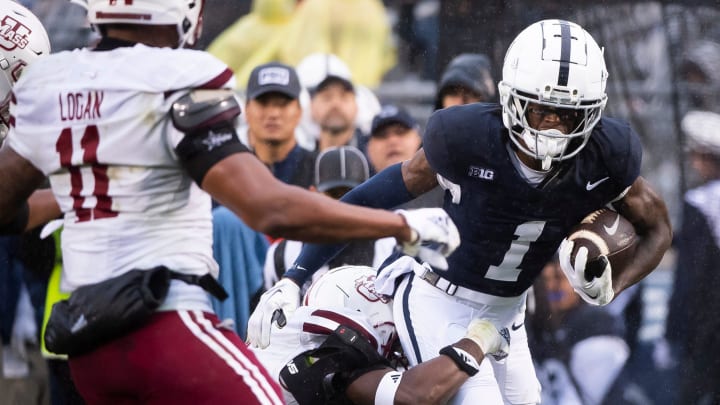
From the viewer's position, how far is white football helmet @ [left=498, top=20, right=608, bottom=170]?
4.29m

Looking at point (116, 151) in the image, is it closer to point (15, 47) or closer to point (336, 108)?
point (15, 47)

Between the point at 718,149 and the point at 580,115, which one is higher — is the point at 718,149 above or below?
below

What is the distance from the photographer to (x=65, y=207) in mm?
3447

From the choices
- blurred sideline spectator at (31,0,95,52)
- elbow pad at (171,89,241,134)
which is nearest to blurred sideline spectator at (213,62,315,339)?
blurred sideline spectator at (31,0,95,52)

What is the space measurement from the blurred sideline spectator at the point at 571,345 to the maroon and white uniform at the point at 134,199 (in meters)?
3.56

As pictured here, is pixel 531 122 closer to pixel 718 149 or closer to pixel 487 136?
pixel 487 136

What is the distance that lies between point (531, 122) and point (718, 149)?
106 inches

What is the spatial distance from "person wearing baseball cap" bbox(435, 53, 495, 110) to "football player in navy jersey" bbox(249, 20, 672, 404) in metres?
1.92

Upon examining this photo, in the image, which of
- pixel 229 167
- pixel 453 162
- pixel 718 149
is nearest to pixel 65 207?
pixel 229 167

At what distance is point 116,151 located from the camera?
3312 millimetres

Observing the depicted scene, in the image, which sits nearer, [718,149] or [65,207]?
[65,207]

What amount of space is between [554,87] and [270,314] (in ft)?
3.85

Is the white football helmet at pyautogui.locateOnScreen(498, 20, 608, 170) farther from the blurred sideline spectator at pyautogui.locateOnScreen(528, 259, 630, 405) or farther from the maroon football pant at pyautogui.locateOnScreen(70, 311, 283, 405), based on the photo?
the blurred sideline spectator at pyautogui.locateOnScreen(528, 259, 630, 405)

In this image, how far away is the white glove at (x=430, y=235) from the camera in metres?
3.37
